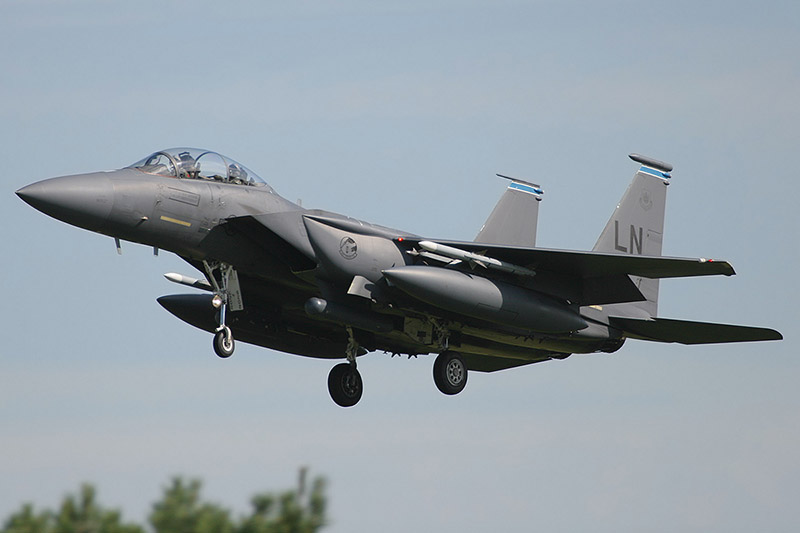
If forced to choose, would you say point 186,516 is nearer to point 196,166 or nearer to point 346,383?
point 196,166

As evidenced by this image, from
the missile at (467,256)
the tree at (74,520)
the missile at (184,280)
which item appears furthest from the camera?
the missile at (184,280)

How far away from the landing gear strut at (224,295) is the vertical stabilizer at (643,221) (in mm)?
6839

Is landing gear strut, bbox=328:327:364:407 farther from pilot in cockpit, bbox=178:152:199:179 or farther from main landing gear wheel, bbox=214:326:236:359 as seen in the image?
pilot in cockpit, bbox=178:152:199:179

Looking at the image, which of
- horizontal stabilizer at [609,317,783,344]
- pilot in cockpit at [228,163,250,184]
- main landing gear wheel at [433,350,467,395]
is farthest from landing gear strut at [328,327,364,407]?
horizontal stabilizer at [609,317,783,344]

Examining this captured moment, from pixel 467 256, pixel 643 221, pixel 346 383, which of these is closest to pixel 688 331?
pixel 643 221

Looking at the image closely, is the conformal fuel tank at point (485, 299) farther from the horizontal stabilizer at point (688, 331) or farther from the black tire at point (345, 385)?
the black tire at point (345, 385)

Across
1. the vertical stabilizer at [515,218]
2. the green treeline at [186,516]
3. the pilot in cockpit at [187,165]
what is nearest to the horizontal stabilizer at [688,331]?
the vertical stabilizer at [515,218]

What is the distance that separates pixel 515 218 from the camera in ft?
72.9

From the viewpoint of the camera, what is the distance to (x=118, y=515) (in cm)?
832

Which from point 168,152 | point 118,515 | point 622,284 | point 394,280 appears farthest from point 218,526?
point 622,284

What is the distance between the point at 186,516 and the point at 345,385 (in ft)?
40.0

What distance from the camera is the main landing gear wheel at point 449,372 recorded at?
19531 millimetres

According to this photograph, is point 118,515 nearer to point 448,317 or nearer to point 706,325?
point 448,317

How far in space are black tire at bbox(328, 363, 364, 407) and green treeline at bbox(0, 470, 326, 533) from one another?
1171 cm
